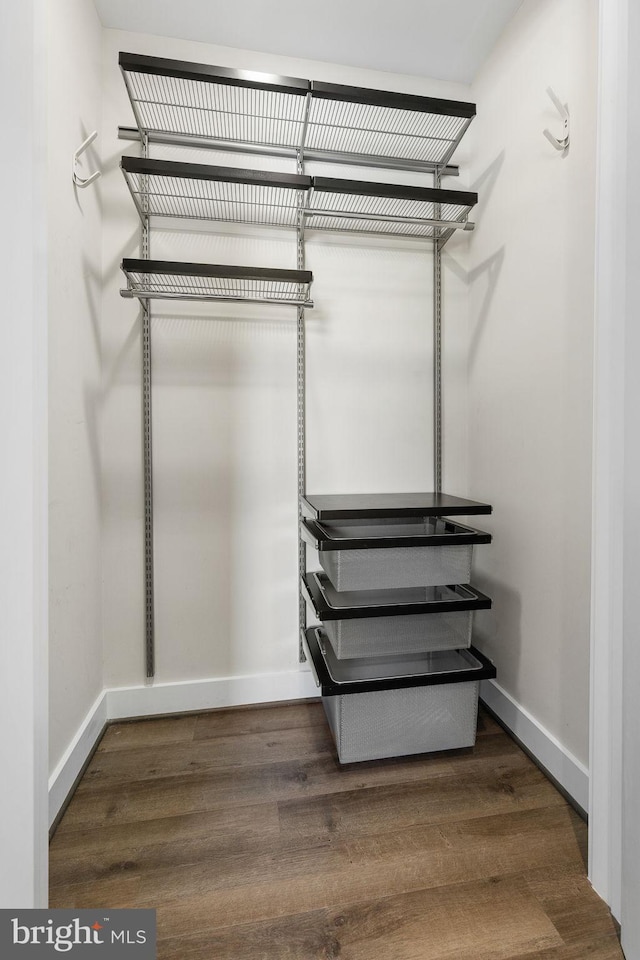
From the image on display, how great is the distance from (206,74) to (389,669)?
6.05 feet

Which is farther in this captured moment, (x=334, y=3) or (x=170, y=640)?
(x=170, y=640)

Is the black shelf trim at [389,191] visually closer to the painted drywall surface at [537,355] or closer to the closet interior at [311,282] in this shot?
the closet interior at [311,282]

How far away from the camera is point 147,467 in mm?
1553

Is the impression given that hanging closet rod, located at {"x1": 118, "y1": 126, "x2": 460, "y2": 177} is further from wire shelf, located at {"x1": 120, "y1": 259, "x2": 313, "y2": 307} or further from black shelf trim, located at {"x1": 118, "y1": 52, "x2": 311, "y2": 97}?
wire shelf, located at {"x1": 120, "y1": 259, "x2": 313, "y2": 307}

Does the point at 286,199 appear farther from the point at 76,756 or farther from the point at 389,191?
the point at 76,756

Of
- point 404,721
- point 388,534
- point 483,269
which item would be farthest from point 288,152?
point 404,721

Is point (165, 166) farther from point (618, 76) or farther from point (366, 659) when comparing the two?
point (366, 659)

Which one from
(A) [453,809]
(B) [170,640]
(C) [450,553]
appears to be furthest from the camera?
(B) [170,640]

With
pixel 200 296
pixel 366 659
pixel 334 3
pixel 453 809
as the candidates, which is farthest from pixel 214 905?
pixel 334 3

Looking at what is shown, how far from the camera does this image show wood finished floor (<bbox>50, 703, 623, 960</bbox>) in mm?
852

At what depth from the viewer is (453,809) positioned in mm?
1162

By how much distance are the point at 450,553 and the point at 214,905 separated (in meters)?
0.98

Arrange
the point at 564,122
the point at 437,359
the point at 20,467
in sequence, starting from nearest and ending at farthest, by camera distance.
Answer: the point at 20,467
the point at 564,122
the point at 437,359

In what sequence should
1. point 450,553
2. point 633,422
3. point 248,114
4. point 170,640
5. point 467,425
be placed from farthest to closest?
1. point 467,425
2. point 170,640
3. point 248,114
4. point 450,553
5. point 633,422
